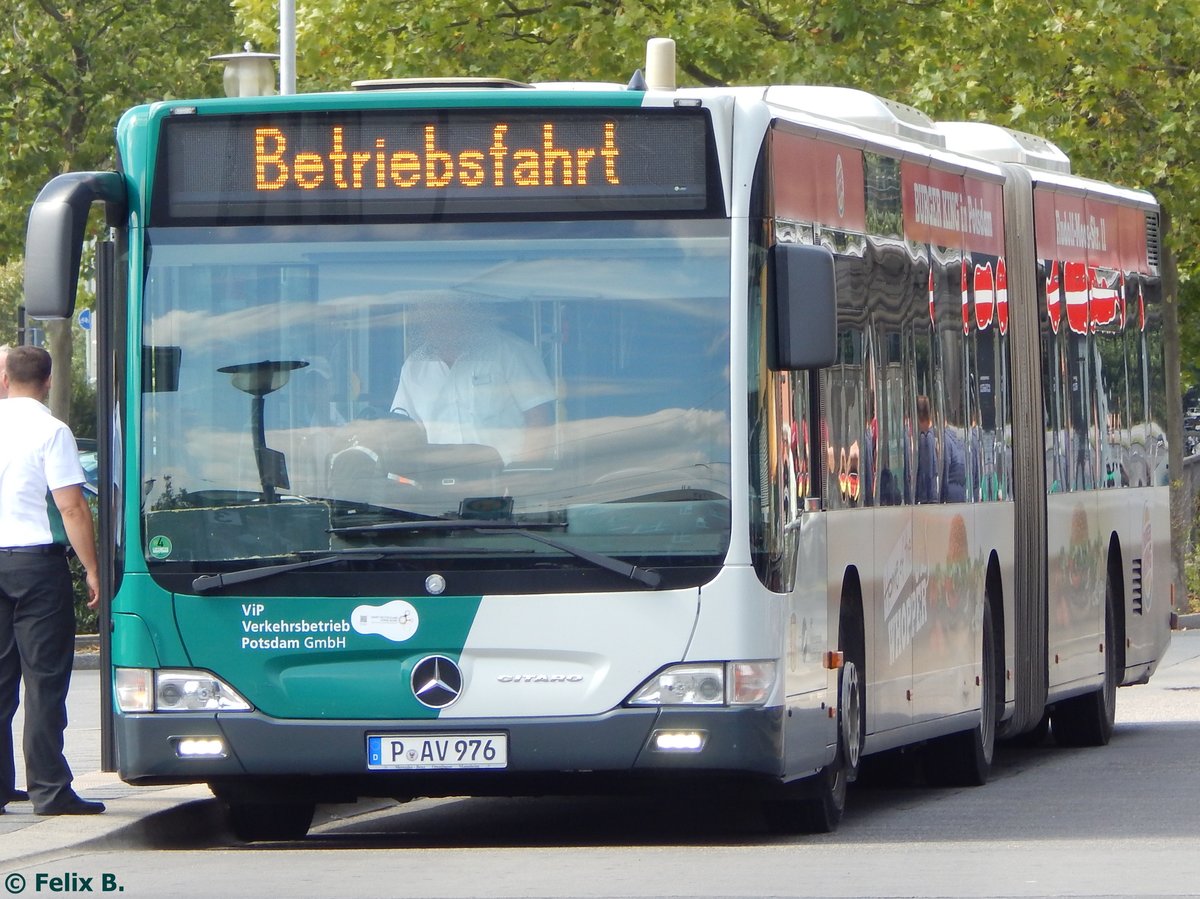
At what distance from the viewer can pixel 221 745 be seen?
32.7ft

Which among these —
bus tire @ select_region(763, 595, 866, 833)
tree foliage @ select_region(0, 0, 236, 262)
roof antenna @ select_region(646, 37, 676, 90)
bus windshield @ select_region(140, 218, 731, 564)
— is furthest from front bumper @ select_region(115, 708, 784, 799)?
tree foliage @ select_region(0, 0, 236, 262)

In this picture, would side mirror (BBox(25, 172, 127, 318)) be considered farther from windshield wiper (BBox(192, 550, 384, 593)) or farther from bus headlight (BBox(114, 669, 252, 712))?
bus headlight (BBox(114, 669, 252, 712))

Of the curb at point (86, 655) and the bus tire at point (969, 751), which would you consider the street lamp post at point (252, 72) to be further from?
the bus tire at point (969, 751)

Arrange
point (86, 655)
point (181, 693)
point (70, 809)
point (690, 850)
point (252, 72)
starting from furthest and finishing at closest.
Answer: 1. point (86, 655)
2. point (252, 72)
3. point (70, 809)
4. point (690, 850)
5. point (181, 693)

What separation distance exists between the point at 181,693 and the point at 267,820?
4.13 ft

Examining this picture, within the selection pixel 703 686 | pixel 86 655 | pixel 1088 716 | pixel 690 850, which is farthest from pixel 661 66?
pixel 86 655

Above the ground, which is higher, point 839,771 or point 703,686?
point 703,686

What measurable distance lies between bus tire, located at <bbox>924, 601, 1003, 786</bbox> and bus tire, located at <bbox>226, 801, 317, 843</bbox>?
11.6 feet

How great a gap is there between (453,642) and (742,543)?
1054mm

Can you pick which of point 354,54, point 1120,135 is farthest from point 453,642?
point 1120,135

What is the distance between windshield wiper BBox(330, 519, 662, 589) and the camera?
9.76 meters

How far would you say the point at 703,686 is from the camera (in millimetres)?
9805

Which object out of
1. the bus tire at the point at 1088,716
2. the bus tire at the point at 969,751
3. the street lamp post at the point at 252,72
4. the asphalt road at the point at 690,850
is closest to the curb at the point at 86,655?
the street lamp post at the point at 252,72

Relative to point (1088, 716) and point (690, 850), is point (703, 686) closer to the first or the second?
point (690, 850)
